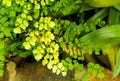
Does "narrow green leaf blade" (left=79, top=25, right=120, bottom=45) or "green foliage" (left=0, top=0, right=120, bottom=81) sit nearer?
"green foliage" (left=0, top=0, right=120, bottom=81)

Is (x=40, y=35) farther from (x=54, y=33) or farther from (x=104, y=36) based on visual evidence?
(x=104, y=36)

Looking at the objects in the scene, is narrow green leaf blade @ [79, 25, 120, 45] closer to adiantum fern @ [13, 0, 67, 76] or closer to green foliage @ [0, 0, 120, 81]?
green foliage @ [0, 0, 120, 81]

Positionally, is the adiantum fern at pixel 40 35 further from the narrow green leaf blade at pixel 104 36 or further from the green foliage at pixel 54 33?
the narrow green leaf blade at pixel 104 36

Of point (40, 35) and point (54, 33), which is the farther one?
point (54, 33)

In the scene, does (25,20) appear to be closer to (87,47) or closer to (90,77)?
(87,47)

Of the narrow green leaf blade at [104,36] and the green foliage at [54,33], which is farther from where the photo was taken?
the narrow green leaf blade at [104,36]

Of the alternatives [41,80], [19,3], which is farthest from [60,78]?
[19,3]

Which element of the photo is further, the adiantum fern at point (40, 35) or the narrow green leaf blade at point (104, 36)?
the narrow green leaf blade at point (104, 36)

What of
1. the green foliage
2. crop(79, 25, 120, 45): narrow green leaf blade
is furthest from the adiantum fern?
crop(79, 25, 120, 45): narrow green leaf blade

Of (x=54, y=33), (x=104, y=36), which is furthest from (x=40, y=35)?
(x=104, y=36)

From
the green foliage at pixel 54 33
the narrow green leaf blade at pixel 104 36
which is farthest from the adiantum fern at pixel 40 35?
the narrow green leaf blade at pixel 104 36

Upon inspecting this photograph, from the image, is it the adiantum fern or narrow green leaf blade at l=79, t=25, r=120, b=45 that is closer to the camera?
the adiantum fern
